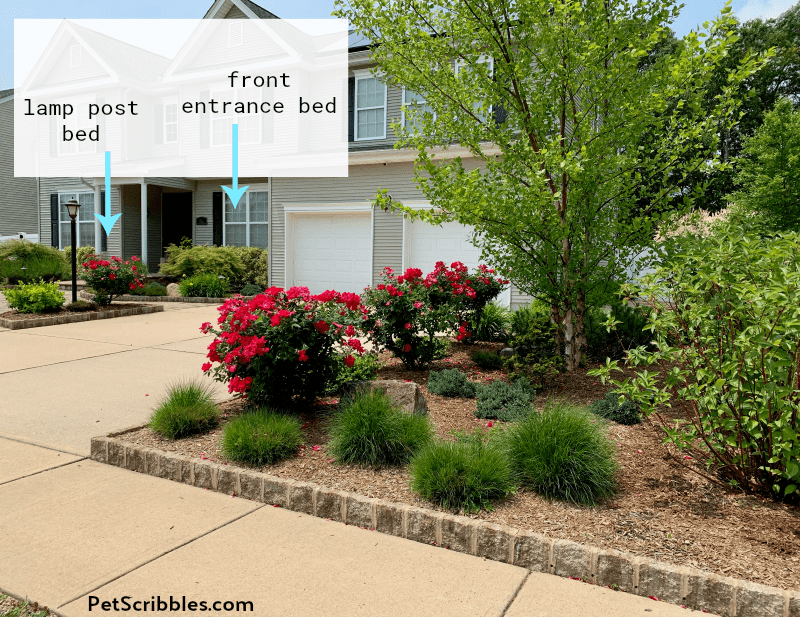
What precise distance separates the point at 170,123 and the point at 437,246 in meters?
12.4

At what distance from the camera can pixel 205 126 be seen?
20188 mm

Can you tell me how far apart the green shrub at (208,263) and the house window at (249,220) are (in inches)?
67.5

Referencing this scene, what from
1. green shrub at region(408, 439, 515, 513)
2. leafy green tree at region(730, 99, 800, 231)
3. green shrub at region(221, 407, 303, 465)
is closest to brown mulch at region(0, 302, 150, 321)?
green shrub at region(221, 407, 303, 465)

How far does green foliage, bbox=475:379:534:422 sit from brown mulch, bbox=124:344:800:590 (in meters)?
0.63

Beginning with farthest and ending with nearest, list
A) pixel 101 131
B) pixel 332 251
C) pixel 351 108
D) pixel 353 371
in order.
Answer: pixel 101 131
pixel 351 108
pixel 332 251
pixel 353 371

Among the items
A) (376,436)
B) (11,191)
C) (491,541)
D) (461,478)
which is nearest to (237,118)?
(11,191)

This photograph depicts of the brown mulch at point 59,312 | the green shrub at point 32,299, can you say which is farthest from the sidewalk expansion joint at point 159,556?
the green shrub at point 32,299

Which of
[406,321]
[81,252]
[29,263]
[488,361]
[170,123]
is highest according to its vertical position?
[170,123]

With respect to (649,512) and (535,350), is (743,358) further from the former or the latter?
(535,350)

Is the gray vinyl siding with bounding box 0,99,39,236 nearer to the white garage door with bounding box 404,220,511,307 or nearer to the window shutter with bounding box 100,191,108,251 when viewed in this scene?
the window shutter with bounding box 100,191,108,251

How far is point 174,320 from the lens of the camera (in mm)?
12250

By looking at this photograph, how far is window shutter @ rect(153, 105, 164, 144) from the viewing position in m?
21.5

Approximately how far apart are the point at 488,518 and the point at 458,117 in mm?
4467

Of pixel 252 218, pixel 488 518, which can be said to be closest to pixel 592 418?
pixel 488 518
